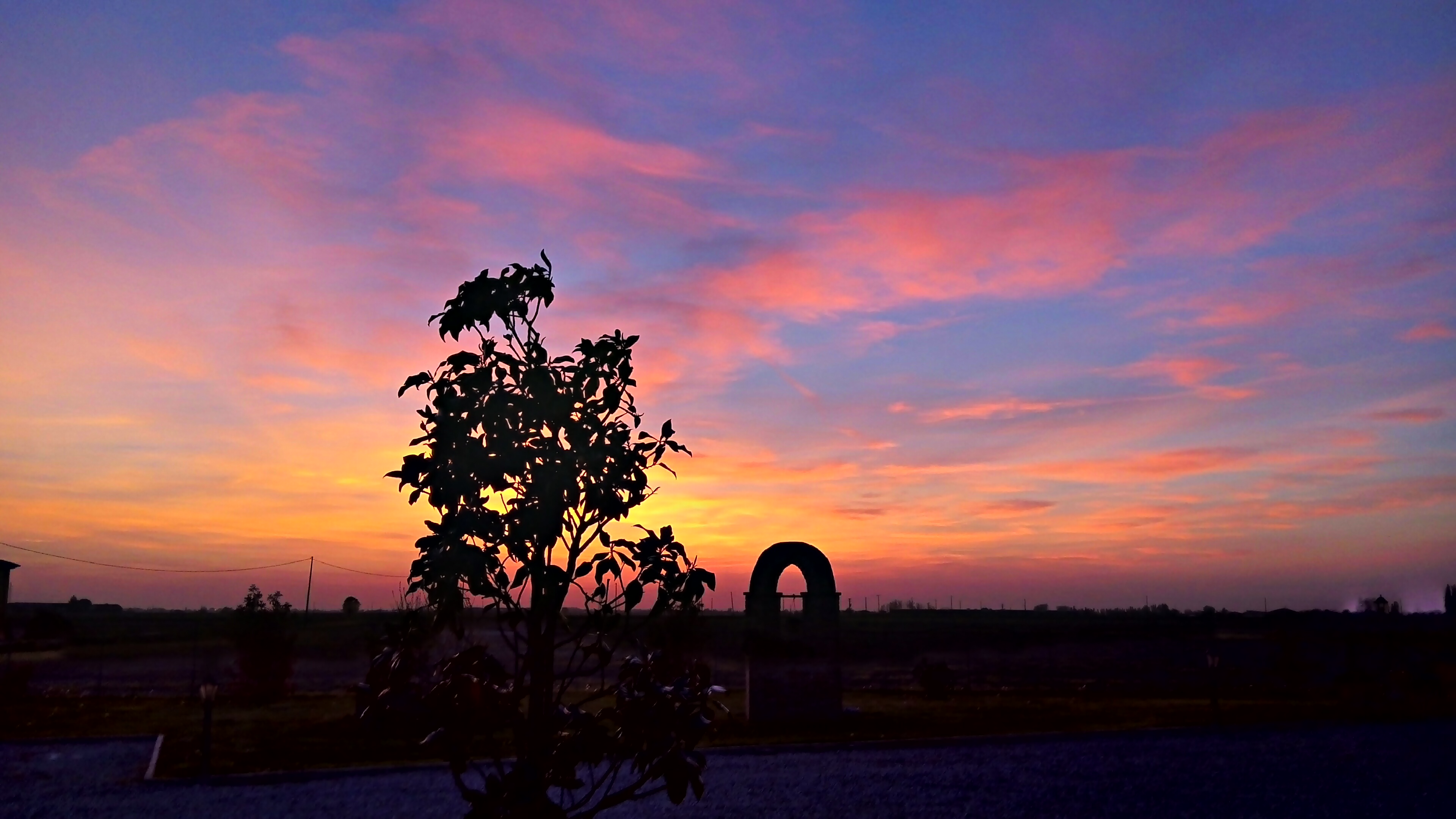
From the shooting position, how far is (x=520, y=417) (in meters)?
7.20

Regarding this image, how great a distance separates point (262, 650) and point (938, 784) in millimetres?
28135

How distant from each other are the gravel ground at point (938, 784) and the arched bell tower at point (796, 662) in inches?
179

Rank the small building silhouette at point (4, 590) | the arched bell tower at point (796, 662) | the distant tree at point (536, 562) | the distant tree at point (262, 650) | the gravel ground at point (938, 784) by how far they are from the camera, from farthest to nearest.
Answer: the small building silhouette at point (4, 590)
the distant tree at point (262, 650)
the arched bell tower at point (796, 662)
the gravel ground at point (938, 784)
the distant tree at point (536, 562)

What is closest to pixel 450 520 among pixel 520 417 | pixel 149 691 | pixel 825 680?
pixel 520 417

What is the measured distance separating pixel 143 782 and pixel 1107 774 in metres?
17.4

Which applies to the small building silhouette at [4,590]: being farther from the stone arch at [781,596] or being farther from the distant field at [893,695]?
the stone arch at [781,596]

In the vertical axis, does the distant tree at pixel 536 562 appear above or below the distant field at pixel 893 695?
above

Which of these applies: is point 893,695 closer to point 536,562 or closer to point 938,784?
point 938,784

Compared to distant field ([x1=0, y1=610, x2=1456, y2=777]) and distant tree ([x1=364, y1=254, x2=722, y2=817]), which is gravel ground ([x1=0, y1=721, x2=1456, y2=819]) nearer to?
distant field ([x1=0, y1=610, x2=1456, y2=777])

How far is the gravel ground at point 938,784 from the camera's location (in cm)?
1574

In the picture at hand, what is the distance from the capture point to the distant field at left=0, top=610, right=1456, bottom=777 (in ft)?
79.3

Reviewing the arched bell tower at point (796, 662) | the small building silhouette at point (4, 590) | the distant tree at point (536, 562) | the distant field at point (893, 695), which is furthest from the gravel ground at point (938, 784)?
the small building silhouette at point (4, 590)

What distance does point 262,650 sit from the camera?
1446 inches

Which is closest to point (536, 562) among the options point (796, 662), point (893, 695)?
point (796, 662)
